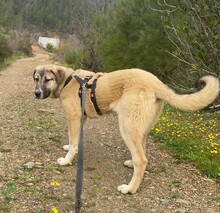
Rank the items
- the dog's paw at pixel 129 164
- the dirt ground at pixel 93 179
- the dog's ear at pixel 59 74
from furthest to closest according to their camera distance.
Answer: the dog's paw at pixel 129 164 → the dog's ear at pixel 59 74 → the dirt ground at pixel 93 179

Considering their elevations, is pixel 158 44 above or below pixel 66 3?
above

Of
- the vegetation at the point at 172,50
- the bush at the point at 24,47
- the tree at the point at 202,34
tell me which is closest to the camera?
the vegetation at the point at 172,50

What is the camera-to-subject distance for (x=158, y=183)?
5.44 metres

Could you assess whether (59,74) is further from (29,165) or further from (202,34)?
(202,34)

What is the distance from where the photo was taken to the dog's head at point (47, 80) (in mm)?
5758

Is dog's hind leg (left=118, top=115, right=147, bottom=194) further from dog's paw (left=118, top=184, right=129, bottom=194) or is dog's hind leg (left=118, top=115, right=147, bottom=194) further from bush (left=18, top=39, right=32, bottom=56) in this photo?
bush (left=18, top=39, right=32, bottom=56)

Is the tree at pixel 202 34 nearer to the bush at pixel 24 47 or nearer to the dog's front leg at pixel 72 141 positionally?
the dog's front leg at pixel 72 141

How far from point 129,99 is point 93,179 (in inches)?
54.0

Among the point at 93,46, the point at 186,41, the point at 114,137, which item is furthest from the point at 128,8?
the point at 114,137

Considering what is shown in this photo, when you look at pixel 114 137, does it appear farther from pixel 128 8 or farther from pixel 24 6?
pixel 24 6

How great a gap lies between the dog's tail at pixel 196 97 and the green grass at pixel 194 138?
140cm

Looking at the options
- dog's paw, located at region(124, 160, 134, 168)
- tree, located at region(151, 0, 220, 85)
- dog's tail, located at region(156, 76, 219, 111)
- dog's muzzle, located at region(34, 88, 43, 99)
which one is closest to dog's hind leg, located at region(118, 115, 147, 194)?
dog's tail, located at region(156, 76, 219, 111)

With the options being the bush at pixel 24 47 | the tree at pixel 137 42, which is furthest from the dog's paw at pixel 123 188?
the bush at pixel 24 47

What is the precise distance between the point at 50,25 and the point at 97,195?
132 metres
